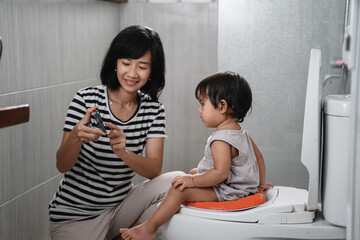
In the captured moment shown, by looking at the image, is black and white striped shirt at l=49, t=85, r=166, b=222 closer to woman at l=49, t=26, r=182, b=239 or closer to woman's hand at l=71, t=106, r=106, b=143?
woman at l=49, t=26, r=182, b=239

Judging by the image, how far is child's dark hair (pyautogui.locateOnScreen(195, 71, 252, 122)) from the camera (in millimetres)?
1507

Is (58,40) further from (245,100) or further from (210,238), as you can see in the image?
(210,238)

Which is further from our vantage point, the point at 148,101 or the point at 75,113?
the point at 148,101

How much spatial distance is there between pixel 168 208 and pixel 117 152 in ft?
0.86

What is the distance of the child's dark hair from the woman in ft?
0.86

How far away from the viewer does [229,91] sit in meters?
1.51

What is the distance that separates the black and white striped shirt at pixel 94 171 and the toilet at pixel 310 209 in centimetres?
36

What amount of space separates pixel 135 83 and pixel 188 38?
103 cm

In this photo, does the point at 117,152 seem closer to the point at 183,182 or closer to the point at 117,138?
the point at 117,138

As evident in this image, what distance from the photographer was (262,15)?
6.48ft

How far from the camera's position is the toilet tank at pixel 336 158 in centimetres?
134

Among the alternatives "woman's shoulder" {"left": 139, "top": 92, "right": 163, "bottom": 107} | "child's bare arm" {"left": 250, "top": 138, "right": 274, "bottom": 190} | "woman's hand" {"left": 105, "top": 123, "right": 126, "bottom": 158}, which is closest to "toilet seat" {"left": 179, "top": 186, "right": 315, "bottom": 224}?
"child's bare arm" {"left": 250, "top": 138, "right": 274, "bottom": 190}

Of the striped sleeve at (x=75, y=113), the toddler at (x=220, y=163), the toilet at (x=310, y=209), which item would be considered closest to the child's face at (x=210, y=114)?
the toddler at (x=220, y=163)

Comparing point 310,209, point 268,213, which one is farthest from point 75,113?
point 310,209
